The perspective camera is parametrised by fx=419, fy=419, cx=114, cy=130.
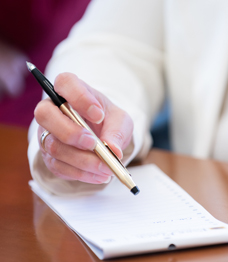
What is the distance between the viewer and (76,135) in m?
0.41

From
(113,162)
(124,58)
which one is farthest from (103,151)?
(124,58)

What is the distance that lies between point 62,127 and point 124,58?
0.40m

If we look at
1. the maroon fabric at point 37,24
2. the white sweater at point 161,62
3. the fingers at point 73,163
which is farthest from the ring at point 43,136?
the maroon fabric at point 37,24

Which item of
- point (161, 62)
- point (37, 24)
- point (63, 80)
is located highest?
point (63, 80)

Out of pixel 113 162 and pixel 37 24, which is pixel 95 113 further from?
pixel 37 24

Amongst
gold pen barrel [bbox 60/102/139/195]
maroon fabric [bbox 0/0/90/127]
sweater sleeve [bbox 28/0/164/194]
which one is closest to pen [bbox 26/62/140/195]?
gold pen barrel [bbox 60/102/139/195]

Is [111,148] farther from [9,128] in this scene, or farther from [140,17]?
[140,17]

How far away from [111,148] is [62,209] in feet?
0.29

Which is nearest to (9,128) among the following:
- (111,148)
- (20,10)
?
(111,148)

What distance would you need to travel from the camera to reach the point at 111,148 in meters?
0.42

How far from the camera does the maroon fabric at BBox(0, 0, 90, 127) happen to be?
4.24ft

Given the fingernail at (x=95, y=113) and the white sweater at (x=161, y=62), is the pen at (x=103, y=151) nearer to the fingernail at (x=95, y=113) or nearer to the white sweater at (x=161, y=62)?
the fingernail at (x=95, y=113)

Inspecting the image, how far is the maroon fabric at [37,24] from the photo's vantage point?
4.24 feet

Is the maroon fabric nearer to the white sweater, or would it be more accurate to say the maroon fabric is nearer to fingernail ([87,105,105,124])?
the white sweater
